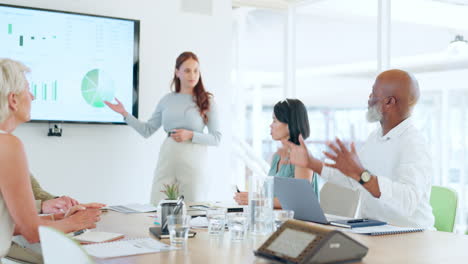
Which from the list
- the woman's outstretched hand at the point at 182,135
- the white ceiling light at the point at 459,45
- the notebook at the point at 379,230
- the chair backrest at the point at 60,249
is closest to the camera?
the chair backrest at the point at 60,249

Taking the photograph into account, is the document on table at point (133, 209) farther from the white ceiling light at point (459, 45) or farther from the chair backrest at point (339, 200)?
the white ceiling light at point (459, 45)

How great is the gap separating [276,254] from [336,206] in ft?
4.92

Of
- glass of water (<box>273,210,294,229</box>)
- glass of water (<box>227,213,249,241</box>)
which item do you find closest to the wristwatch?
glass of water (<box>273,210,294,229</box>)

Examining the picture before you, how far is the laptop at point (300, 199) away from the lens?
2.36 m

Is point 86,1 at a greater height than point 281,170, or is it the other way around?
point 86,1

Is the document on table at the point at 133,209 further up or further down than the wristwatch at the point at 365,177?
further down

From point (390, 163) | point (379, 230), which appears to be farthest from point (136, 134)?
point (379, 230)

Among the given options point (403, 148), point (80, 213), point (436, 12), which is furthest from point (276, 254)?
point (436, 12)

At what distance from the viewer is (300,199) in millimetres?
2424

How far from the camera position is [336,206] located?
10.1 ft

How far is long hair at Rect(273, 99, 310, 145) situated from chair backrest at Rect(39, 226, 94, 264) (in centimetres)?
202

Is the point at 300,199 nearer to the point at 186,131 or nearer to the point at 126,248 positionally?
the point at 126,248

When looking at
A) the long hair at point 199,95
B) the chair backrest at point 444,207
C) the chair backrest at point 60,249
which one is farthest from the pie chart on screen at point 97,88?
the chair backrest at point 60,249

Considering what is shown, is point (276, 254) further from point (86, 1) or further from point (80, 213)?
point (86, 1)
